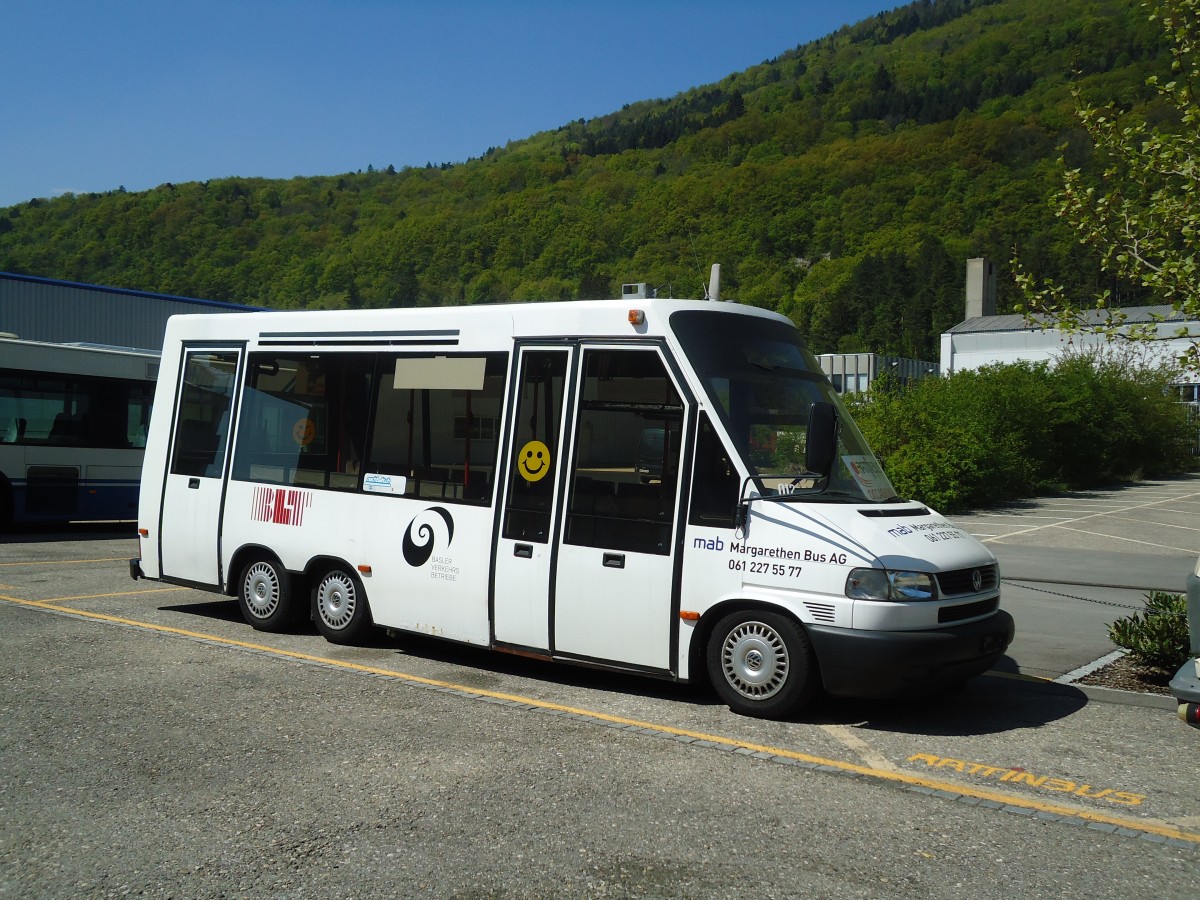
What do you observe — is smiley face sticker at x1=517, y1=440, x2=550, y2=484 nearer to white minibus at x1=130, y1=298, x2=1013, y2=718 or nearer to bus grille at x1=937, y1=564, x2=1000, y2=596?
white minibus at x1=130, y1=298, x2=1013, y2=718

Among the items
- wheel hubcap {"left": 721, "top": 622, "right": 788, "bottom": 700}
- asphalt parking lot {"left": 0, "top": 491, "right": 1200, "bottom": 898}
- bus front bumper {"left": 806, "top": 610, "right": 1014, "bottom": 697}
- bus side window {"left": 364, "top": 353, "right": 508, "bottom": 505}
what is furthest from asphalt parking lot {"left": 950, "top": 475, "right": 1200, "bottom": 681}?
bus side window {"left": 364, "top": 353, "right": 508, "bottom": 505}

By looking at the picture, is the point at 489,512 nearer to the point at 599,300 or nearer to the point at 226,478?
the point at 599,300

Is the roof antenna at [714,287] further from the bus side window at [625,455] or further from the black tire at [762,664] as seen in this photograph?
the black tire at [762,664]

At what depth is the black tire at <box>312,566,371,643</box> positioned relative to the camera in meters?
9.07

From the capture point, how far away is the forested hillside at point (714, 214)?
6600cm

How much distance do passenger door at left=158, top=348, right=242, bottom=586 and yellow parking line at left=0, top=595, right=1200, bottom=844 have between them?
669 millimetres

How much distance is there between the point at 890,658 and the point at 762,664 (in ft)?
2.71

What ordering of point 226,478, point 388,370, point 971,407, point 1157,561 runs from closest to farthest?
point 388,370
point 226,478
point 1157,561
point 971,407

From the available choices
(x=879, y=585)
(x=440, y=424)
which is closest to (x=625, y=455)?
(x=440, y=424)

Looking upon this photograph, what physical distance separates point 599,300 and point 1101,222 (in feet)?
15.4

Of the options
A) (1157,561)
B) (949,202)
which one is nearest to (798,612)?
(1157,561)

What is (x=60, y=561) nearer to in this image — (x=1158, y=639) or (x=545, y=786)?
(x=545, y=786)

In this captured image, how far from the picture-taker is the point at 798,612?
22.4ft

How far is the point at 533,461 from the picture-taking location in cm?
801
